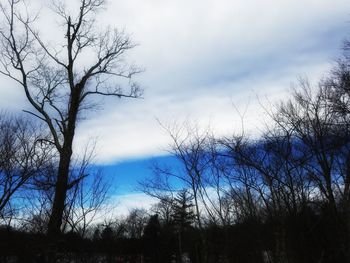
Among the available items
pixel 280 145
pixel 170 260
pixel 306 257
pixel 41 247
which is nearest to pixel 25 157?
pixel 41 247

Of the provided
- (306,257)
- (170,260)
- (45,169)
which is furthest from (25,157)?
(170,260)

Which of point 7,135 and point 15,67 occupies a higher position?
point 15,67

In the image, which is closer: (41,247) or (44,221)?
(41,247)

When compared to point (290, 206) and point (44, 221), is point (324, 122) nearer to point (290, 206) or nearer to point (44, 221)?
point (290, 206)

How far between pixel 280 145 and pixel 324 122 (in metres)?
2.41

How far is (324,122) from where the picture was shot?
15414 millimetres

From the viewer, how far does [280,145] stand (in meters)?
14.5

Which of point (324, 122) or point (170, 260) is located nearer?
point (324, 122)

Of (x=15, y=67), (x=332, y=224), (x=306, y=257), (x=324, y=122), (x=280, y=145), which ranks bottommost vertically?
(x=306, y=257)

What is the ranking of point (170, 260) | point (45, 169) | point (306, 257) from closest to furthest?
1. point (306, 257)
2. point (45, 169)
3. point (170, 260)

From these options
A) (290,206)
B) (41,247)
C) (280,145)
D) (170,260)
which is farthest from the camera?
(170,260)

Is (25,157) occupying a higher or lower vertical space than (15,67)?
lower

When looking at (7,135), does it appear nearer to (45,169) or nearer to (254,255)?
(45,169)

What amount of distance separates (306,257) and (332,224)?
68.9 inches
